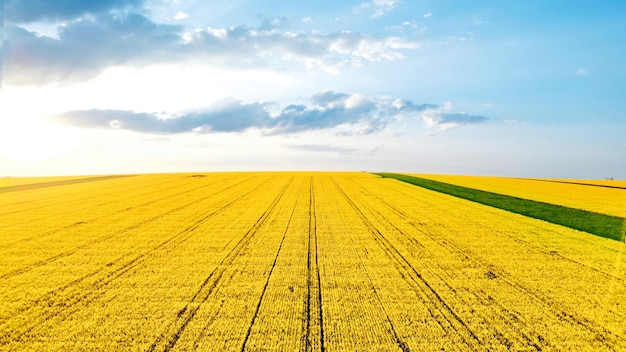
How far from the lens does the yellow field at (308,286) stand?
22.4ft

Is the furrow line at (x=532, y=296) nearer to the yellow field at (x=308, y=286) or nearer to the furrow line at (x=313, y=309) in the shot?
the yellow field at (x=308, y=286)

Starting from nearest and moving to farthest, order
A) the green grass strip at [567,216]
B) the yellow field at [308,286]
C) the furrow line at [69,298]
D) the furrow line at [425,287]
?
the yellow field at [308,286] → the furrow line at [425,287] → the furrow line at [69,298] → the green grass strip at [567,216]

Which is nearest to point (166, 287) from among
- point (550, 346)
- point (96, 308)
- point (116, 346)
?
point (96, 308)

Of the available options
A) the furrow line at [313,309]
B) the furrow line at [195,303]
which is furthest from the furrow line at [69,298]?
the furrow line at [313,309]

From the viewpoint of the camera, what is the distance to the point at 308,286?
9242mm

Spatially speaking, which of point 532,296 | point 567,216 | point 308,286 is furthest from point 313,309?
point 567,216

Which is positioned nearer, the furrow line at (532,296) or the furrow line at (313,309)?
the furrow line at (313,309)

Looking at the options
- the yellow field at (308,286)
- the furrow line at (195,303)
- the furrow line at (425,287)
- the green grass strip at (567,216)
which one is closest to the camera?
the furrow line at (195,303)

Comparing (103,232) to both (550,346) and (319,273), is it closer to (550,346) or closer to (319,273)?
(319,273)

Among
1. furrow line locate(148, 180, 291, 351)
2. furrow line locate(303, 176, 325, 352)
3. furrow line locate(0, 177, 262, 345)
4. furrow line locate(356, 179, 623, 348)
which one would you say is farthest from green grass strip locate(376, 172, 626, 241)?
furrow line locate(0, 177, 262, 345)

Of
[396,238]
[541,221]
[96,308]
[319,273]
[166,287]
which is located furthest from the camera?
[541,221]

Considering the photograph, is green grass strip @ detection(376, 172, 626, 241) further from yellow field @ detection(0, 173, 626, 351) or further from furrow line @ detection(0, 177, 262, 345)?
furrow line @ detection(0, 177, 262, 345)

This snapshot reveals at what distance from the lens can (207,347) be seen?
20.8 ft

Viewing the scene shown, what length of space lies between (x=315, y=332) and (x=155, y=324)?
9.41ft
